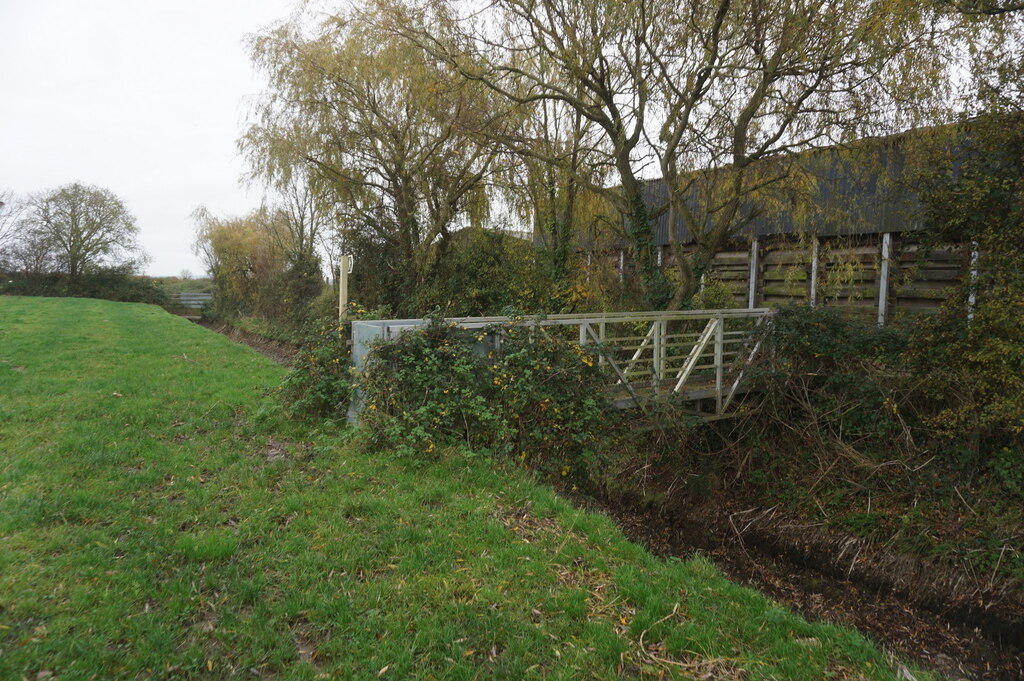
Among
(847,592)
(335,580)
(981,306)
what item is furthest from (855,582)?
(335,580)

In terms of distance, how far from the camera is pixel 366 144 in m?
13.0

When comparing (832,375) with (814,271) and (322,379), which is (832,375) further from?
(322,379)

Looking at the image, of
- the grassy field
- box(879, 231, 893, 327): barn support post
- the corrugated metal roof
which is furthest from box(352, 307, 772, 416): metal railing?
box(879, 231, 893, 327): barn support post

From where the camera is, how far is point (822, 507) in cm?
750

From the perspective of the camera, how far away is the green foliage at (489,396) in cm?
577

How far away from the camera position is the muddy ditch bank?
527 centimetres

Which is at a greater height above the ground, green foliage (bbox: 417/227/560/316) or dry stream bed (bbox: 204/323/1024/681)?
green foliage (bbox: 417/227/560/316)

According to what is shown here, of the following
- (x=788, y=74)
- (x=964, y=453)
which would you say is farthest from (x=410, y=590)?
(x=788, y=74)

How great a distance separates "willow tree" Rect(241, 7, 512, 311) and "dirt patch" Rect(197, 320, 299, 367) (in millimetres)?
3915

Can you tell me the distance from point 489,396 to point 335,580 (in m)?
3.00

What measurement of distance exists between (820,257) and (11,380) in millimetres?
13998

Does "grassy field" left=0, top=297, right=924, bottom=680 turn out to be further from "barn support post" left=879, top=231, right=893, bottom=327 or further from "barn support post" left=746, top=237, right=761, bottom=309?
"barn support post" left=746, top=237, right=761, bottom=309

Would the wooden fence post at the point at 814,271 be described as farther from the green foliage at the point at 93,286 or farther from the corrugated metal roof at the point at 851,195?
the green foliage at the point at 93,286

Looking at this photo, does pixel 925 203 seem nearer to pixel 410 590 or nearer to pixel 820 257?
pixel 820 257
